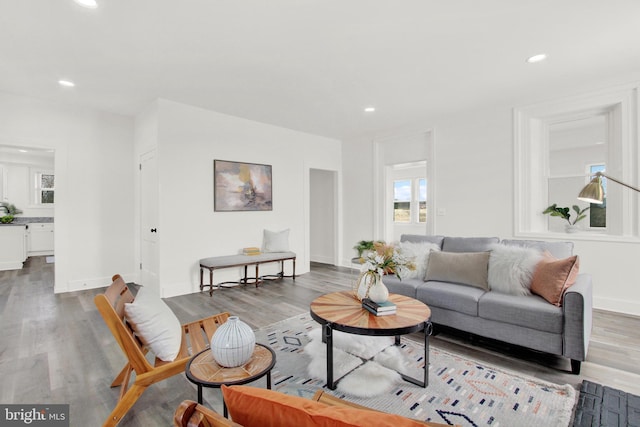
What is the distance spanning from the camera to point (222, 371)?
147 cm

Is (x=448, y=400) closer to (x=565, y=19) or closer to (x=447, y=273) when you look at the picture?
(x=447, y=273)

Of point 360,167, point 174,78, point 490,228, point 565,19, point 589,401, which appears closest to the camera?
point 589,401

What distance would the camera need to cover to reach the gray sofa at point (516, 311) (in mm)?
2297

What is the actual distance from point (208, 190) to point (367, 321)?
3.57m

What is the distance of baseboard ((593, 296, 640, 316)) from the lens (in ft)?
11.8

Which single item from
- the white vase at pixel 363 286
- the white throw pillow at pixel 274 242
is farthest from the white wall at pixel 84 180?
the white vase at pixel 363 286

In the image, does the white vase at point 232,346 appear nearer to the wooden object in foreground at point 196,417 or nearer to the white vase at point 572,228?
the wooden object in foreground at point 196,417

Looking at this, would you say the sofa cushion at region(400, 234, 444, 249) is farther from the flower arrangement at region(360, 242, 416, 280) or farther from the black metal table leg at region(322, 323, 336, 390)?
the black metal table leg at region(322, 323, 336, 390)

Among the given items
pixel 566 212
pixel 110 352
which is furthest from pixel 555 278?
pixel 110 352

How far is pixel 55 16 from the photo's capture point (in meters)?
2.50

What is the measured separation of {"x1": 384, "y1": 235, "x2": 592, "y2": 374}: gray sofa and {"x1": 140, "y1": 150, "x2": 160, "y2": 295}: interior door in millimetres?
3325

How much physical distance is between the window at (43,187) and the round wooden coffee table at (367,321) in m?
9.61

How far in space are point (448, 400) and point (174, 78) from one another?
4121 mm

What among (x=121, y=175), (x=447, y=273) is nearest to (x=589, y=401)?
(x=447, y=273)
